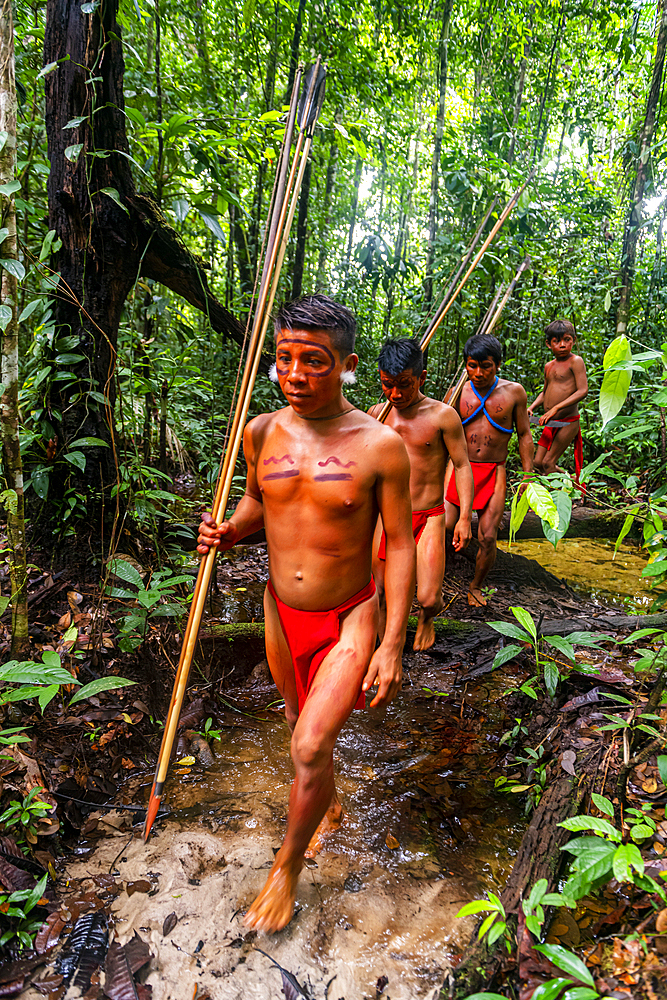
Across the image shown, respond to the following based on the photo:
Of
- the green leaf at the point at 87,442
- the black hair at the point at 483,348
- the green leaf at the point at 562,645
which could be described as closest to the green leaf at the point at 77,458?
the green leaf at the point at 87,442

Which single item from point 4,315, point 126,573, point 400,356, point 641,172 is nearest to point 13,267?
point 4,315

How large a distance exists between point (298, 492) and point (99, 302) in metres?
1.78

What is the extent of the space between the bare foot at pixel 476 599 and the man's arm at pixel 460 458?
0.93m

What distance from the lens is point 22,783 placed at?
1.88 metres

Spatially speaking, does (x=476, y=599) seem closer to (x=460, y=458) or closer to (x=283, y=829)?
(x=460, y=458)

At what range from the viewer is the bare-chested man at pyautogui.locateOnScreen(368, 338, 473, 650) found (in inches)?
126

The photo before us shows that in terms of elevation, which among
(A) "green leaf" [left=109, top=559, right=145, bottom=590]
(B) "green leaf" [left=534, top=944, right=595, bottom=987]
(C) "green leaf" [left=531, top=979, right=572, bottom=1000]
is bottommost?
(C) "green leaf" [left=531, top=979, right=572, bottom=1000]

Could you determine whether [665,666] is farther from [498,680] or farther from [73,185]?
[73,185]

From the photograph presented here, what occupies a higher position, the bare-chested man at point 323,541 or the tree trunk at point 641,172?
the tree trunk at point 641,172

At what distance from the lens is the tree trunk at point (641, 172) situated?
250 inches

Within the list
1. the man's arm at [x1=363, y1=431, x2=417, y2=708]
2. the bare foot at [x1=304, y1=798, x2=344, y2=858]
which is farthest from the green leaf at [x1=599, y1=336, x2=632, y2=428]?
the bare foot at [x1=304, y1=798, x2=344, y2=858]

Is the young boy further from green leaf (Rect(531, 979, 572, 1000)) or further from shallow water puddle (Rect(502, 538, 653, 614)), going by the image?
green leaf (Rect(531, 979, 572, 1000))

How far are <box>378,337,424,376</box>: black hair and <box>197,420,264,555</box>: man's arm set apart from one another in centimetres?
128

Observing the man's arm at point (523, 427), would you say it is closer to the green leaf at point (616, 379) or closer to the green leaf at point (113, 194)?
the green leaf at point (616, 379)
